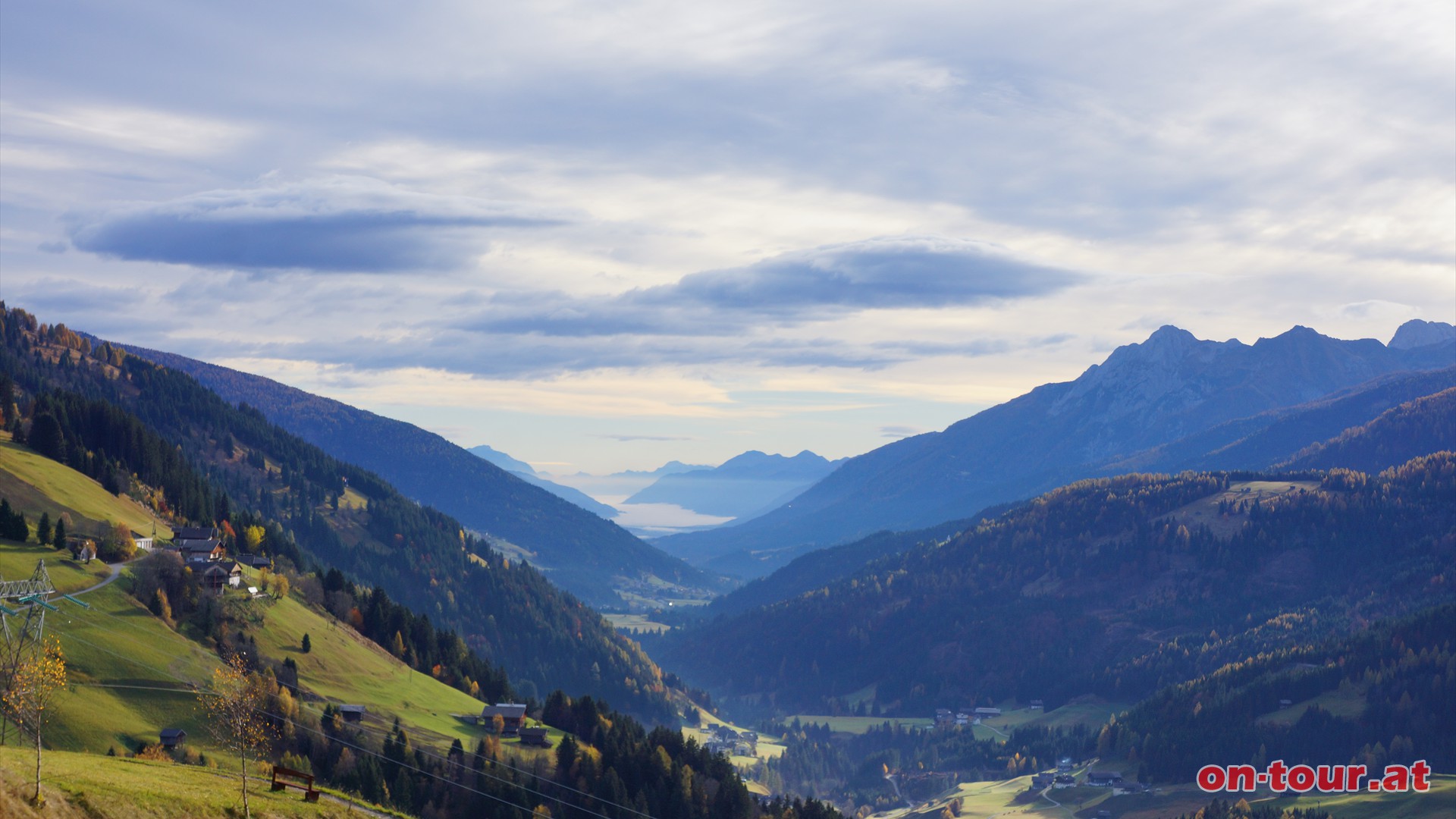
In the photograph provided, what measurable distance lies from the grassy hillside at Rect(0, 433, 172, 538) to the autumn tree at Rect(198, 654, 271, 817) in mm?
45958

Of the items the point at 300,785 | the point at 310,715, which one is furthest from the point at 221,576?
the point at 300,785

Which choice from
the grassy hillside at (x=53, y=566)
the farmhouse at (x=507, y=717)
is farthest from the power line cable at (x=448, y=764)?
the farmhouse at (x=507, y=717)

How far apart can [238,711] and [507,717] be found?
87.3m

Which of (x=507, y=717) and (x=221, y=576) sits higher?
(x=221, y=576)

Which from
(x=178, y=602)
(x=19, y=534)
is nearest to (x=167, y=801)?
(x=178, y=602)

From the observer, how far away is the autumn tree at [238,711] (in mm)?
90938

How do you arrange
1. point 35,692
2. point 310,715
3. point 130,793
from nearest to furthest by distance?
point 130,793 < point 35,692 < point 310,715

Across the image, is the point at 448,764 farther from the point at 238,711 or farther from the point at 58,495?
the point at 58,495

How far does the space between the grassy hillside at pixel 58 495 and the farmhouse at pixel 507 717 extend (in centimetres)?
5973

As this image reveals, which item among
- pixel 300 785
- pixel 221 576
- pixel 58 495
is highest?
pixel 58 495

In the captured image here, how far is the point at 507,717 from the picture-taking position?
568 ft

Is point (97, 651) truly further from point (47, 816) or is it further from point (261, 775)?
point (47, 816)

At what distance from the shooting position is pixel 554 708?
19225cm

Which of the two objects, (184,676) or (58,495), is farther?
(58,495)
